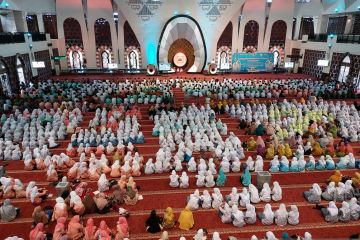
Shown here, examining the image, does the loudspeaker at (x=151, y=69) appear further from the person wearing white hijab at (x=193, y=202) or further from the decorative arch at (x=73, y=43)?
the person wearing white hijab at (x=193, y=202)

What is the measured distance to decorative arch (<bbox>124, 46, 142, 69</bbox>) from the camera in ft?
67.5

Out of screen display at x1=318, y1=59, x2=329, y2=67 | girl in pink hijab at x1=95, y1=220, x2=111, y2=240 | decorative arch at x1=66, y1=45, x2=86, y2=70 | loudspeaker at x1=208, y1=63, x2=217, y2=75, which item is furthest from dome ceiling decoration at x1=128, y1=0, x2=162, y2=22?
girl in pink hijab at x1=95, y1=220, x2=111, y2=240

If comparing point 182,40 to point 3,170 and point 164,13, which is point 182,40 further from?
point 3,170

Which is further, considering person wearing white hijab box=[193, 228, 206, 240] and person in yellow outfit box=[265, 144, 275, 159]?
person in yellow outfit box=[265, 144, 275, 159]

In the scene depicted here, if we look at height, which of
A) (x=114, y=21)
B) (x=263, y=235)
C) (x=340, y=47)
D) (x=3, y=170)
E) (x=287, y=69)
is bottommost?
(x=263, y=235)

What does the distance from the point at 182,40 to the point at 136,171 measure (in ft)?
49.8

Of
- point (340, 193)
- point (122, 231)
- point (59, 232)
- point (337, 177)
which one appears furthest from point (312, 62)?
point (59, 232)

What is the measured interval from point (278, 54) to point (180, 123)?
15.7 metres

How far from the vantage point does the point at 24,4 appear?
16578 millimetres

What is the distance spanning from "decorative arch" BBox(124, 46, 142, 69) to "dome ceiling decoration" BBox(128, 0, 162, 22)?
2.37 m

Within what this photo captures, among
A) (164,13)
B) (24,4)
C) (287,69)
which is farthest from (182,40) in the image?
(24,4)

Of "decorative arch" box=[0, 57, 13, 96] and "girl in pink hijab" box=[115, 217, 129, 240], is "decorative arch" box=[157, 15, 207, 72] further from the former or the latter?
"girl in pink hijab" box=[115, 217, 129, 240]

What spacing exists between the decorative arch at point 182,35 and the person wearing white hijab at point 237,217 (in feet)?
51.7

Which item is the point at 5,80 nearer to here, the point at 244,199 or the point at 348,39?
the point at 244,199
